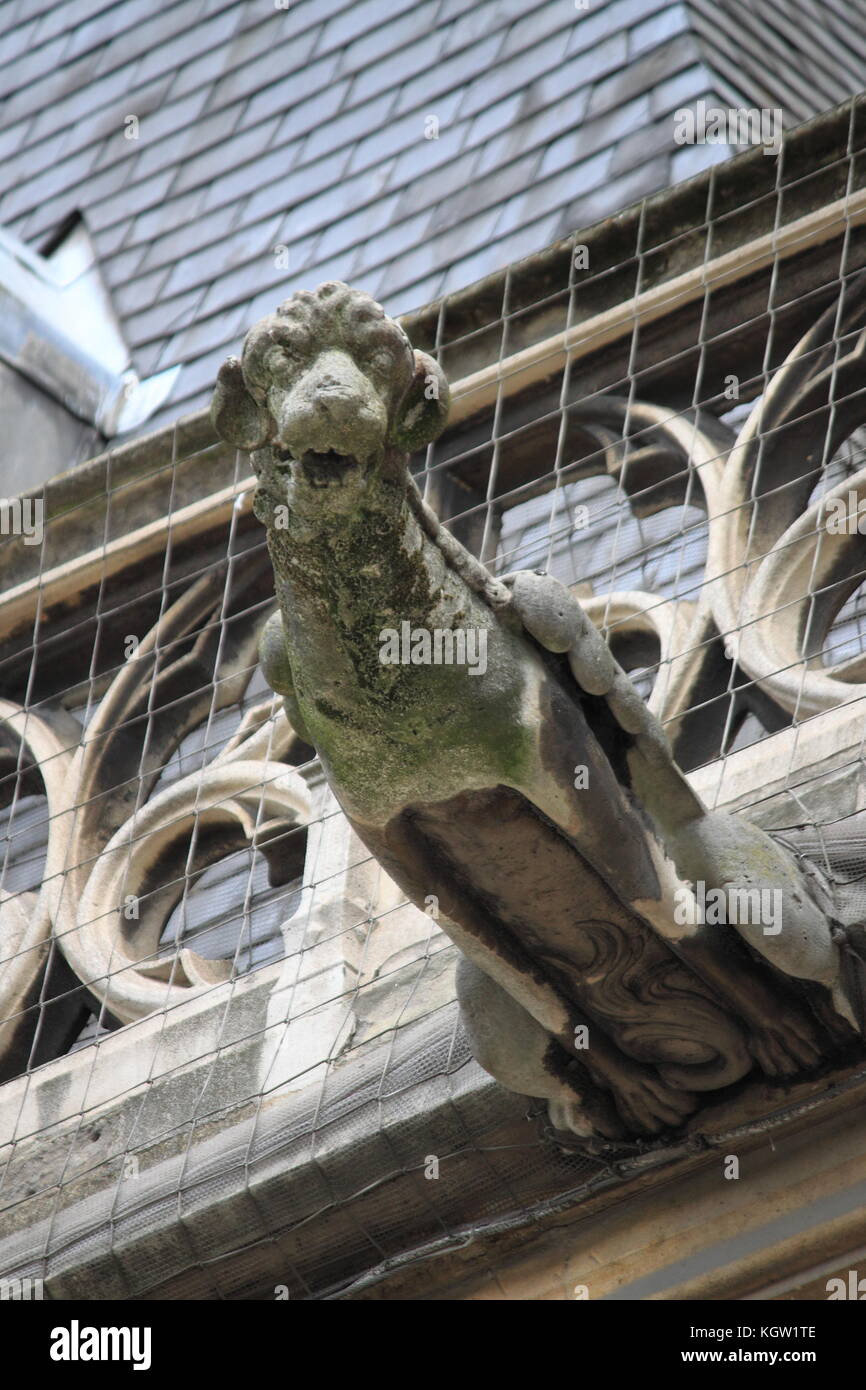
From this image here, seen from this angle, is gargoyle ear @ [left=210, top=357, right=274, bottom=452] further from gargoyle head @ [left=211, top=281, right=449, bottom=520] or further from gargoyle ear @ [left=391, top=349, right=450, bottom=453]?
gargoyle ear @ [left=391, top=349, right=450, bottom=453]

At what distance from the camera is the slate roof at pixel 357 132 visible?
738cm

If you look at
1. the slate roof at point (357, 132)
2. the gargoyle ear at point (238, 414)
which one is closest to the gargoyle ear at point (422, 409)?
the gargoyle ear at point (238, 414)

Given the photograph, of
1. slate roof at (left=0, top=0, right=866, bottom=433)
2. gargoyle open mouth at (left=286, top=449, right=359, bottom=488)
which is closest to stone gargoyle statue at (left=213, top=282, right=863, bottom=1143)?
gargoyle open mouth at (left=286, top=449, right=359, bottom=488)

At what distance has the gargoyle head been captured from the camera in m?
2.53

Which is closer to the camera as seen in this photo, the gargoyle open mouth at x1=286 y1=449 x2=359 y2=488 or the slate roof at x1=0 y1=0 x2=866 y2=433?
the gargoyle open mouth at x1=286 y1=449 x2=359 y2=488

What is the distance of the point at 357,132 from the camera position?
8445mm

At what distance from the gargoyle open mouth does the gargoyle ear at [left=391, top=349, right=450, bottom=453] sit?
0.10m

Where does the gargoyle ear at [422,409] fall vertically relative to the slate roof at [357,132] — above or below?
above

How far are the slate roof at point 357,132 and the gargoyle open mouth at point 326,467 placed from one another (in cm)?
441

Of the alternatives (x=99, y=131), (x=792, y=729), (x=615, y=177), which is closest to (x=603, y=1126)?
(x=792, y=729)

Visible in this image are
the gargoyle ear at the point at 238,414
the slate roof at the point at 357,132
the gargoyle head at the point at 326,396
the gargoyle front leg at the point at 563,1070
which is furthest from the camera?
the slate roof at the point at 357,132

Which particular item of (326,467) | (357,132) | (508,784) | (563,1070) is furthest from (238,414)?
(357,132)

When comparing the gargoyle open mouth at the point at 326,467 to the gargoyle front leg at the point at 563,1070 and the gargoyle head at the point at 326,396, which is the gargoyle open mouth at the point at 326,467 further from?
the gargoyle front leg at the point at 563,1070

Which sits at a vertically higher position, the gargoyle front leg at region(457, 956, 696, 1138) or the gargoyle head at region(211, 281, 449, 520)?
the gargoyle head at region(211, 281, 449, 520)
